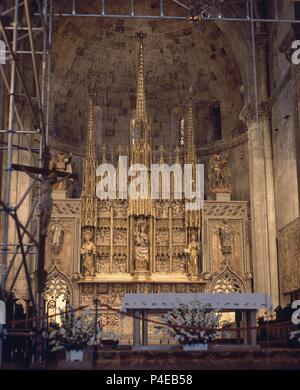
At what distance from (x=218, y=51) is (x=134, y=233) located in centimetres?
878

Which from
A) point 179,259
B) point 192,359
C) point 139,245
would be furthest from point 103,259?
point 192,359

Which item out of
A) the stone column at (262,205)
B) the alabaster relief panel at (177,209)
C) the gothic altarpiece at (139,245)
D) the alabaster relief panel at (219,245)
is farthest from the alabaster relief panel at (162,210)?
the stone column at (262,205)

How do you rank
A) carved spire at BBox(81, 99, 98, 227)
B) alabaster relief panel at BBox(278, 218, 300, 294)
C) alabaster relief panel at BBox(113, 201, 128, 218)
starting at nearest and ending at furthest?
alabaster relief panel at BBox(278, 218, 300, 294) < carved spire at BBox(81, 99, 98, 227) < alabaster relief panel at BBox(113, 201, 128, 218)

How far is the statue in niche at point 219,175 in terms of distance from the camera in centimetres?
2214

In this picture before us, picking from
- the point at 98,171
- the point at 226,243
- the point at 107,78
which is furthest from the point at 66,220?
the point at 107,78

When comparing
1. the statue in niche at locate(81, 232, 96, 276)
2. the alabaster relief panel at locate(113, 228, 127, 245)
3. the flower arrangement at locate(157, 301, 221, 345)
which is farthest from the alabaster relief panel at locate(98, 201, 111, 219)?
the flower arrangement at locate(157, 301, 221, 345)

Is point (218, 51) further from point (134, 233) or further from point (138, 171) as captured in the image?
point (134, 233)

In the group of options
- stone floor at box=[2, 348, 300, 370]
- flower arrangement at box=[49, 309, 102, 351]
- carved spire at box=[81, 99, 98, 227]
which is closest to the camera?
stone floor at box=[2, 348, 300, 370]

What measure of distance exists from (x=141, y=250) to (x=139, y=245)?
184 mm

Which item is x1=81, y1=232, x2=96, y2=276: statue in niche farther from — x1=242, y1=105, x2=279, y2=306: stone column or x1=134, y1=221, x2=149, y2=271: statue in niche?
x1=242, y1=105, x2=279, y2=306: stone column

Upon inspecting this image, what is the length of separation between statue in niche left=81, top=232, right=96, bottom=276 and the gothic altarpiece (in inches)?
1.3

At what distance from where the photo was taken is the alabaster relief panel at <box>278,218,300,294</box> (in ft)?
59.2

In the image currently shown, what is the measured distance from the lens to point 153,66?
25.6 m

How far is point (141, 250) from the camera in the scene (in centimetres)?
2045
